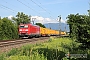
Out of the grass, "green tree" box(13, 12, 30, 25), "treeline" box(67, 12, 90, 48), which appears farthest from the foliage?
"green tree" box(13, 12, 30, 25)

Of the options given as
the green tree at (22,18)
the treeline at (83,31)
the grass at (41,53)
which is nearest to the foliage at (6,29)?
the grass at (41,53)

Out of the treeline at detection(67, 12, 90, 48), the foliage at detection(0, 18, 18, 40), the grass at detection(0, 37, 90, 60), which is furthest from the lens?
the foliage at detection(0, 18, 18, 40)

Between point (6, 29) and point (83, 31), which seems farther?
point (6, 29)

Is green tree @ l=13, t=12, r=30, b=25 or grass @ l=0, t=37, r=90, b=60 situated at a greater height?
green tree @ l=13, t=12, r=30, b=25

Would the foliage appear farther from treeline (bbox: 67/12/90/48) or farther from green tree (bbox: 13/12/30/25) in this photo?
green tree (bbox: 13/12/30/25)

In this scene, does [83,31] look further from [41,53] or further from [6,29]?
[6,29]

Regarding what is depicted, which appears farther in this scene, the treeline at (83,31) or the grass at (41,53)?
the grass at (41,53)

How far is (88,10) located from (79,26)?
77cm

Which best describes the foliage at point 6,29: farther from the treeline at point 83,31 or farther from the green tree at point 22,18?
the green tree at point 22,18

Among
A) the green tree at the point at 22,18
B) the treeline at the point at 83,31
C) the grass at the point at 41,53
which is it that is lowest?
the grass at the point at 41,53

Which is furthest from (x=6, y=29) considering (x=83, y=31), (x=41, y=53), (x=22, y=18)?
(x=22, y=18)

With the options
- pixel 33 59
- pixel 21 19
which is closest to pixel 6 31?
pixel 33 59

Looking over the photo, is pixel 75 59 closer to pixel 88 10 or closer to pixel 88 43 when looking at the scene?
pixel 88 43

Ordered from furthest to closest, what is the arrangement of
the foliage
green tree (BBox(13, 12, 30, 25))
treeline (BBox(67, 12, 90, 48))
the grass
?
green tree (BBox(13, 12, 30, 25))
the foliage
the grass
treeline (BBox(67, 12, 90, 48))
